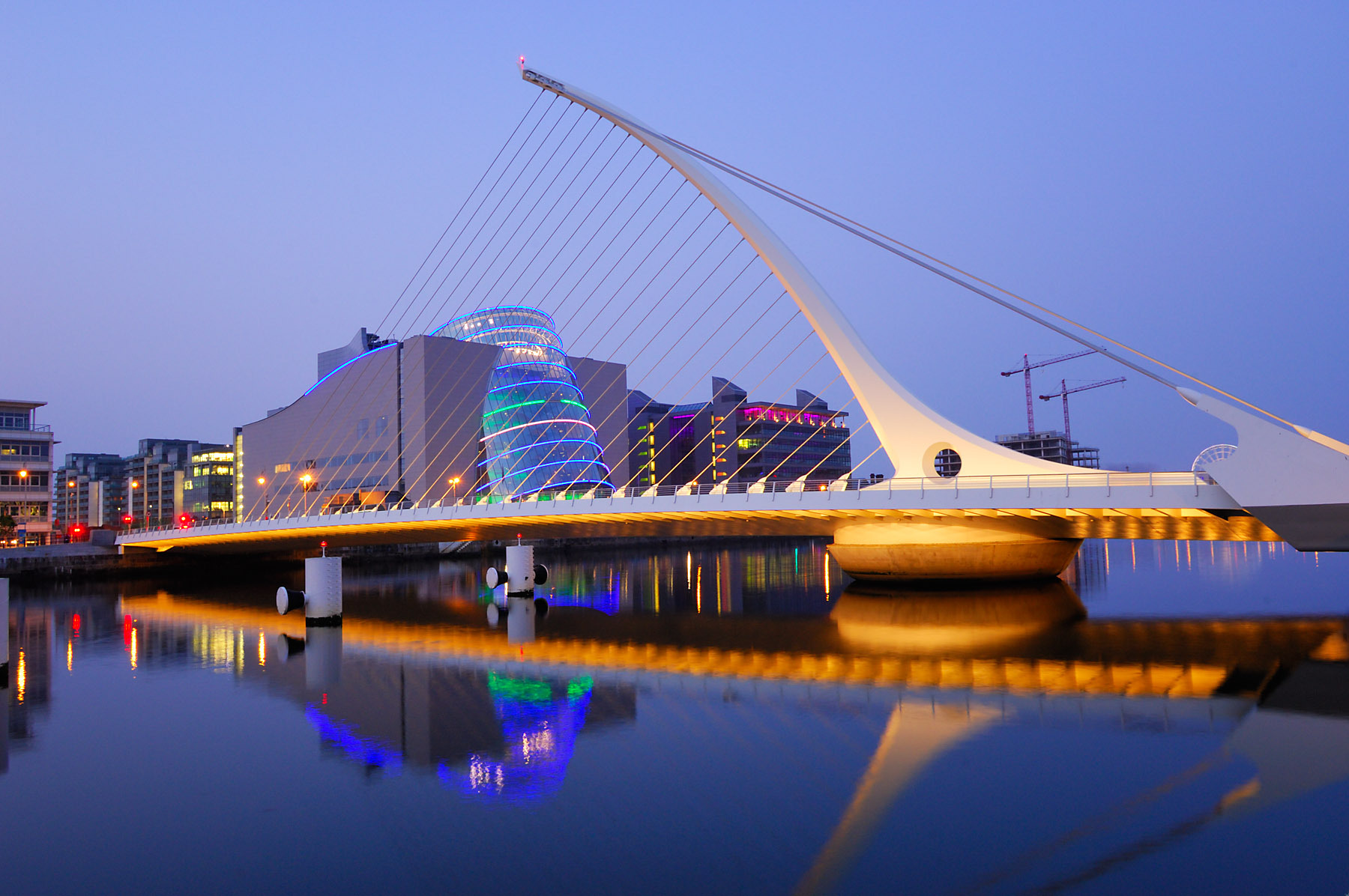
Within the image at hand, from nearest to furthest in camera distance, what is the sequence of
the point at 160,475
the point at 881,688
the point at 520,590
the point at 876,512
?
the point at 881,688
the point at 876,512
the point at 520,590
the point at 160,475

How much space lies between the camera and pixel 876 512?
25453 mm

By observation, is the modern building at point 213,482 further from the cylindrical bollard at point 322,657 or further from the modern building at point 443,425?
the cylindrical bollard at point 322,657

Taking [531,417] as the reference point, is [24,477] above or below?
below

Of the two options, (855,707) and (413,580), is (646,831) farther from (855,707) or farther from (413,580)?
(413,580)

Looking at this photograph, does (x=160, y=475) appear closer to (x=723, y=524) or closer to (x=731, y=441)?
(x=731, y=441)

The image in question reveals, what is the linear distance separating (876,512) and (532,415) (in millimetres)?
43111

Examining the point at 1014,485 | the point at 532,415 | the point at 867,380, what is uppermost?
the point at 532,415

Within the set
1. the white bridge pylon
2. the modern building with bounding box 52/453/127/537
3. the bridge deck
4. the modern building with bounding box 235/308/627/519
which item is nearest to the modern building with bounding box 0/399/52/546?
the modern building with bounding box 235/308/627/519

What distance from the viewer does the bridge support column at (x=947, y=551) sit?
2745 centimetres

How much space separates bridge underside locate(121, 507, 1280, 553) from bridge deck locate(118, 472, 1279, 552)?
0.06 metres

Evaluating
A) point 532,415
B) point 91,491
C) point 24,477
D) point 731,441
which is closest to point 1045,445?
point 731,441

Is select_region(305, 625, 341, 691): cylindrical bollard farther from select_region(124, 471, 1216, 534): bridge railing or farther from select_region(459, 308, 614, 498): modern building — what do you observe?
select_region(459, 308, 614, 498): modern building

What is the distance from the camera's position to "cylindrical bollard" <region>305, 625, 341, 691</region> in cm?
1523

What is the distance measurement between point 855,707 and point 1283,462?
13569 millimetres
